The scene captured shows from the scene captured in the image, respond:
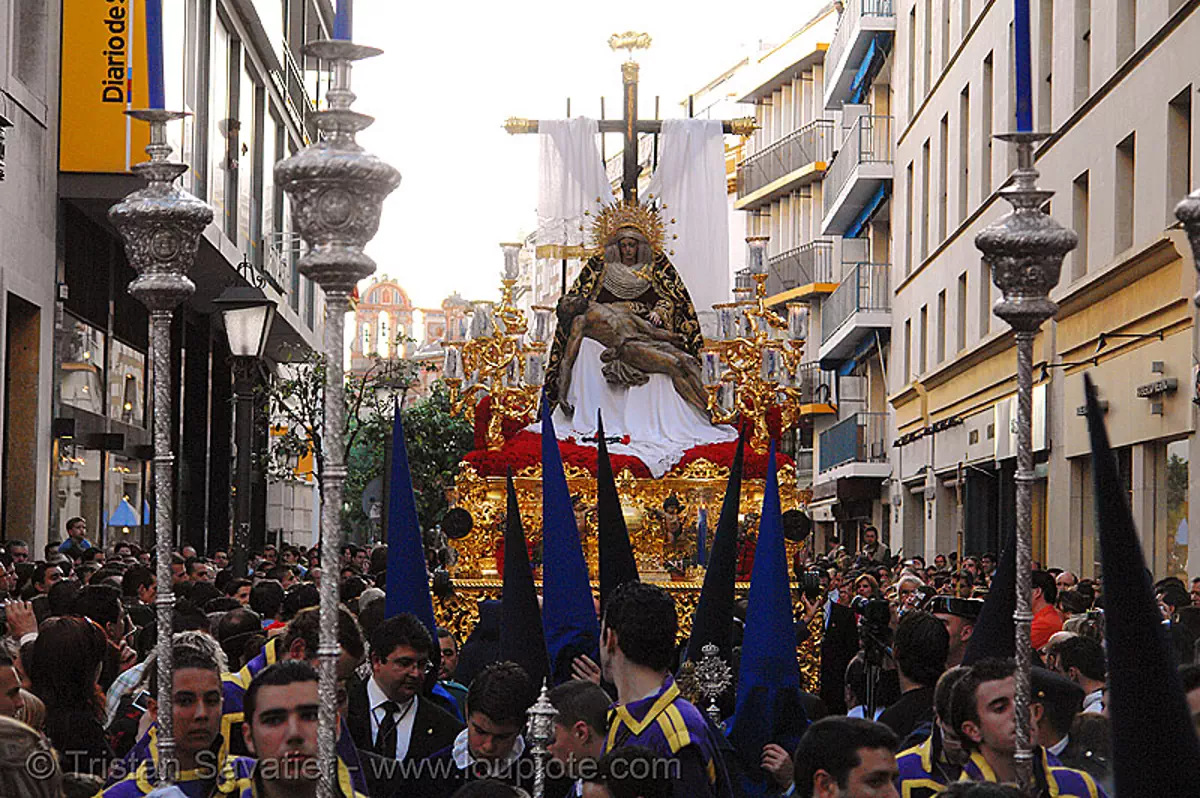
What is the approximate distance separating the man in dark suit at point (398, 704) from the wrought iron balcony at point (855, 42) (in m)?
34.0

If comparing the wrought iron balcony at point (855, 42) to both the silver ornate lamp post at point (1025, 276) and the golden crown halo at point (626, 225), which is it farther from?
the silver ornate lamp post at point (1025, 276)

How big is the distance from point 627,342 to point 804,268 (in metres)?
37.7

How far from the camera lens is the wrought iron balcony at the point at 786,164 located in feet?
173

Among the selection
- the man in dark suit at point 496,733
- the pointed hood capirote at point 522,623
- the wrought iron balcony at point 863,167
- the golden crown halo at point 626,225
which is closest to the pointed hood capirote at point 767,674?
the pointed hood capirote at point 522,623

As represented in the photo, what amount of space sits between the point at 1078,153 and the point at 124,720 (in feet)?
57.8

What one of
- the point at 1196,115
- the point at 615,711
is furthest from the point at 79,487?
the point at 615,711

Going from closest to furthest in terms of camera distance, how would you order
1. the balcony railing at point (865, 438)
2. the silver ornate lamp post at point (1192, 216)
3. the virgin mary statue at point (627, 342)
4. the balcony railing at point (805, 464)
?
1. the silver ornate lamp post at point (1192, 216)
2. the virgin mary statue at point (627, 342)
3. the balcony railing at point (865, 438)
4. the balcony railing at point (805, 464)

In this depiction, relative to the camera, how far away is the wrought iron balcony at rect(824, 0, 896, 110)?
39.4 metres

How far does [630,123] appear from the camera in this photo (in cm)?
1861

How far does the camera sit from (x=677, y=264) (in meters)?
17.7

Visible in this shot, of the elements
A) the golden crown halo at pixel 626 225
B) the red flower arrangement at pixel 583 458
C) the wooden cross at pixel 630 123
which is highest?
the wooden cross at pixel 630 123

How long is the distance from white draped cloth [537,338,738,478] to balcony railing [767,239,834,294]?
3598 cm

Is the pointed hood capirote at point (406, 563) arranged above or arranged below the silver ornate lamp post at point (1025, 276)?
below

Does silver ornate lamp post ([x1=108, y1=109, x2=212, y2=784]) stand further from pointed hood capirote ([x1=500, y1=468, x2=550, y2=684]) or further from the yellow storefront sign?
the yellow storefront sign
